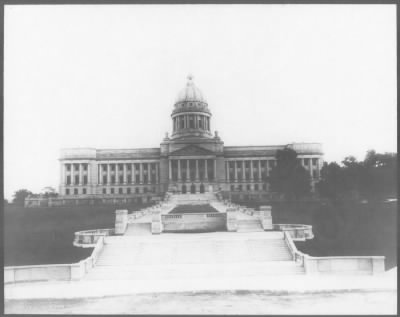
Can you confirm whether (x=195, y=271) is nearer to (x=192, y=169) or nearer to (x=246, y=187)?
(x=246, y=187)

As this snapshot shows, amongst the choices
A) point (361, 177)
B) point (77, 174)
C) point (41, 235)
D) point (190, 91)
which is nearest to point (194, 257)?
point (41, 235)

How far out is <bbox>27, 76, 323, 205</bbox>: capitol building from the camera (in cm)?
6194

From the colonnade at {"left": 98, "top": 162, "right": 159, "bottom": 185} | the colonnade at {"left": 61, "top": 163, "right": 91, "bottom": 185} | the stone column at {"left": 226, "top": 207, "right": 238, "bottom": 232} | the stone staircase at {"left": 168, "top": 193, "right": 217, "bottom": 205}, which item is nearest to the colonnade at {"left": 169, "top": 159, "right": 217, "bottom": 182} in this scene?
the colonnade at {"left": 98, "top": 162, "right": 159, "bottom": 185}

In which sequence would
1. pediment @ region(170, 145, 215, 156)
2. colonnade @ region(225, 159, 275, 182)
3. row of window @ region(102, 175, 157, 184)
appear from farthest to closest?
pediment @ region(170, 145, 215, 156)
row of window @ region(102, 175, 157, 184)
colonnade @ region(225, 159, 275, 182)

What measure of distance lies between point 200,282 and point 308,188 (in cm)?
2216

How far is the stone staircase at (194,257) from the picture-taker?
2467cm

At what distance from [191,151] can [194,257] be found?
57506 mm

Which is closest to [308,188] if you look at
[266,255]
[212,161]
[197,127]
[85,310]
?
[266,255]

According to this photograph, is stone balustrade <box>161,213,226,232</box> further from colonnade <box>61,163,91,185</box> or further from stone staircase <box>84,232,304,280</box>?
colonnade <box>61,163,91,185</box>

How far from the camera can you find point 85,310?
19.4m

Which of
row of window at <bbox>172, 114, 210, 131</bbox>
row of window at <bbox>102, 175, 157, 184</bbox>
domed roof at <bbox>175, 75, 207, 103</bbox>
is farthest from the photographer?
row of window at <bbox>172, 114, 210, 131</bbox>

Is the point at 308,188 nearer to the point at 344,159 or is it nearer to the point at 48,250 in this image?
the point at 344,159

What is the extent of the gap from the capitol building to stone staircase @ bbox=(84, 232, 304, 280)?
24.0m

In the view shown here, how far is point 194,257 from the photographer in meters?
27.0
